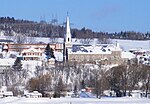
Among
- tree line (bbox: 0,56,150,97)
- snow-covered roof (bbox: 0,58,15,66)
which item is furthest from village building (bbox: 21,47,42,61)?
tree line (bbox: 0,56,150,97)

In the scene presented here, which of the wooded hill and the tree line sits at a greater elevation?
the wooded hill

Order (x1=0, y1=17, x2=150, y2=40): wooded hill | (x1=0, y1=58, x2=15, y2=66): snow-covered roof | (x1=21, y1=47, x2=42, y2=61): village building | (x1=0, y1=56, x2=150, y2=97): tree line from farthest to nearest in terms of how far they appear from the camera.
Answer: (x1=0, y1=17, x2=150, y2=40): wooded hill, (x1=21, y1=47, x2=42, y2=61): village building, (x1=0, y1=58, x2=15, y2=66): snow-covered roof, (x1=0, y1=56, x2=150, y2=97): tree line

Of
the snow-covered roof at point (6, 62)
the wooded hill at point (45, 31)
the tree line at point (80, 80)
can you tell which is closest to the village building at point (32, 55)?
the snow-covered roof at point (6, 62)

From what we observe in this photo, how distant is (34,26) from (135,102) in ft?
219

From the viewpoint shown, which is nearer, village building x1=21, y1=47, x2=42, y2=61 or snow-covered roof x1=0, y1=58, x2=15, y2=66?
snow-covered roof x1=0, y1=58, x2=15, y2=66

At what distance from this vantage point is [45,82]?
22719 millimetres

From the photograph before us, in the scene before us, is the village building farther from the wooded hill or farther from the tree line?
the wooded hill

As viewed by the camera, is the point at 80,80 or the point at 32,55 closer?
the point at 80,80

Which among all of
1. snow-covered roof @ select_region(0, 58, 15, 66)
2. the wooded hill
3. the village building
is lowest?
snow-covered roof @ select_region(0, 58, 15, 66)

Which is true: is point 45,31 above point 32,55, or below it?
above

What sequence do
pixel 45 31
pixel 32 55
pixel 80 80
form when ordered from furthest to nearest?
pixel 45 31 → pixel 32 55 → pixel 80 80

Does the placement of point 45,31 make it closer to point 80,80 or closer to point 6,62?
point 6,62

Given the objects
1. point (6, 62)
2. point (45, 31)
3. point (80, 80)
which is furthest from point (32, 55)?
point (45, 31)

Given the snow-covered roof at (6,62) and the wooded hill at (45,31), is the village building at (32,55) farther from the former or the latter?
the wooded hill at (45,31)
